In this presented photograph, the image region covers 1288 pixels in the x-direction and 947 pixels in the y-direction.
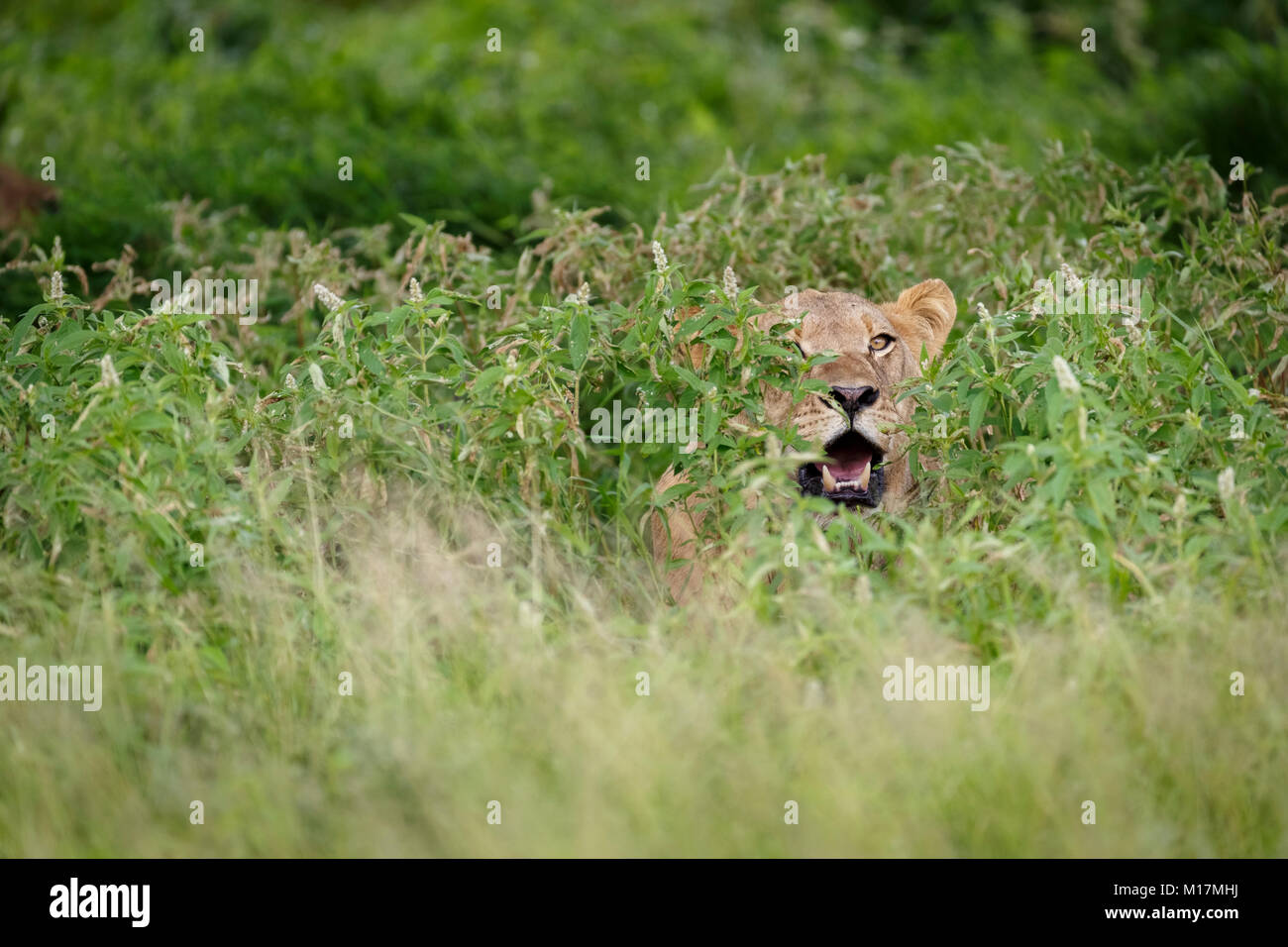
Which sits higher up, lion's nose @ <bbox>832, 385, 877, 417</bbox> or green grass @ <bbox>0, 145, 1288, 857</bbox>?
lion's nose @ <bbox>832, 385, 877, 417</bbox>

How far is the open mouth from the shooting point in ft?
17.2

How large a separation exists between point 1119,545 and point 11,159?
8.82 meters

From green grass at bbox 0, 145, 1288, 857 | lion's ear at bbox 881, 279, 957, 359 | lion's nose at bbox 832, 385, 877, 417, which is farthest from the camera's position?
lion's ear at bbox 881, 279, 957, 359

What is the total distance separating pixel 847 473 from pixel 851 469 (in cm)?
2

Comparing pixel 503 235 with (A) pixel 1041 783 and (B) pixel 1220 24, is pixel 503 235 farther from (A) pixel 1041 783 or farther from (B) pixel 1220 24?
(B) pixel 1220 24

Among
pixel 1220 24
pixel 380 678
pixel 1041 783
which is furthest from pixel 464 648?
pixel 1220 24

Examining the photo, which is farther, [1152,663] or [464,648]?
[464,648]

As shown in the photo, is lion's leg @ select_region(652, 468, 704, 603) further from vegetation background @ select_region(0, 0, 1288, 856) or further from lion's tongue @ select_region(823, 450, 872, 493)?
lion's tongue @ select_region(823, 450, 872, 493)

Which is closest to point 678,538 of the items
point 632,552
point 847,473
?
point 632,552

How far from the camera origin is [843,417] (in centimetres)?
514

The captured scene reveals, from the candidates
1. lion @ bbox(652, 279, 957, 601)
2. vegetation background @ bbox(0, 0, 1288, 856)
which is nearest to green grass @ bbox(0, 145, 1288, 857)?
vegetation background @ bbox(0, 0, 1288, 856)

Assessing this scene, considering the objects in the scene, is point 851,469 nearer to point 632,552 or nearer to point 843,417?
point 843,417

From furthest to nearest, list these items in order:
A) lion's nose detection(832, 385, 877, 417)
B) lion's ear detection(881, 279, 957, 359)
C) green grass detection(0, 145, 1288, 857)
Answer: lion's ear detection(881, 279, 957, 359)
lion's nose detection(832, 385, 877, 417)
green grass detection(0, 145, 1288, 857)
